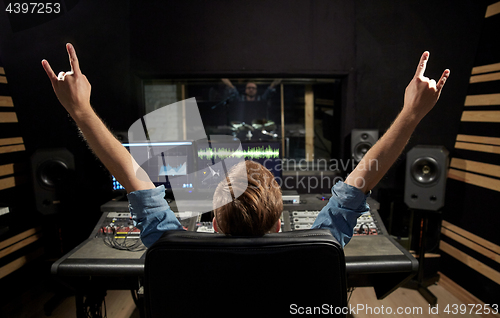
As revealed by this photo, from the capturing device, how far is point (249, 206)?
66 centimetres

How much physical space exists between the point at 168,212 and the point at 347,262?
1.15m

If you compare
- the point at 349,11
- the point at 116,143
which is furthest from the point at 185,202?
the point at 349,11

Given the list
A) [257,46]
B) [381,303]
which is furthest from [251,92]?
[381,303]

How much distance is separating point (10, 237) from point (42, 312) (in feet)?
2.21

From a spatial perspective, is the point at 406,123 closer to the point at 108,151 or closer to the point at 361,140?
the point at 108,151

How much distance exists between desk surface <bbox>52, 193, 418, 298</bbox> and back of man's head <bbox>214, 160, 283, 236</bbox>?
1076 millimetres

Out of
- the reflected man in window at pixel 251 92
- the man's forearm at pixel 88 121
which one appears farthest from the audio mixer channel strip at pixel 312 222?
the reflected man in window at pixel 251 92

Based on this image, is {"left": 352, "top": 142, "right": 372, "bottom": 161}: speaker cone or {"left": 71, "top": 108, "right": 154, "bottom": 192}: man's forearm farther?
{"left": 352, "top": 142, "right": 372, "bottom": 161}: speaker cone

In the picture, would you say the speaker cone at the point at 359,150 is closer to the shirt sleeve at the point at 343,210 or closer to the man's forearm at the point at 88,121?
A: the shirt sleeve at the point at 343,210

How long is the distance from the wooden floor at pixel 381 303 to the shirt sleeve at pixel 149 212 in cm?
188

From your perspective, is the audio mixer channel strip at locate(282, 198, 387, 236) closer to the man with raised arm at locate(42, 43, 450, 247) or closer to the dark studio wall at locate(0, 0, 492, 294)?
the man with raised arm at locate(42, 43, 450, 247)

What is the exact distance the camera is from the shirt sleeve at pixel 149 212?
2.60ft

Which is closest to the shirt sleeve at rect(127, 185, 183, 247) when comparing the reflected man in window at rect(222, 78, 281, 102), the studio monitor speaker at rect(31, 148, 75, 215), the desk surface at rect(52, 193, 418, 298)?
the desk surface at rect(52, 193, 418, 298)

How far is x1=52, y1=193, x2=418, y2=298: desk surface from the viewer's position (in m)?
1.54
